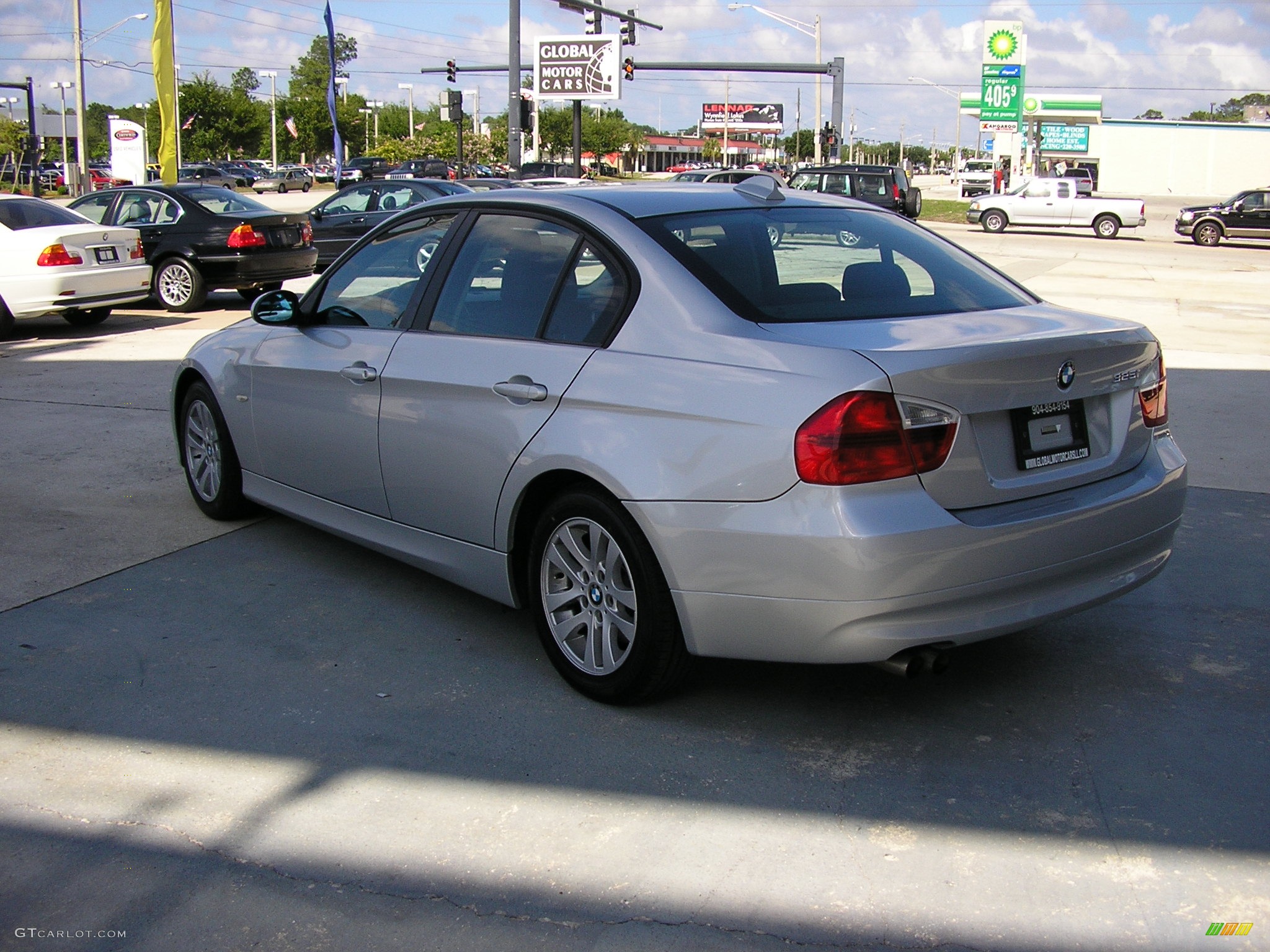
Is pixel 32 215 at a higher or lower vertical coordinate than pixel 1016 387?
higher

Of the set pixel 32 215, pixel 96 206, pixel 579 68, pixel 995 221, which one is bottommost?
pixel 32 215

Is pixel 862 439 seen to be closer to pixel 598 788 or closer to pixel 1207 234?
pixel 598 788

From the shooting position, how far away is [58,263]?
13102 mm

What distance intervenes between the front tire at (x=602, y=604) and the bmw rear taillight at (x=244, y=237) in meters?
12.3

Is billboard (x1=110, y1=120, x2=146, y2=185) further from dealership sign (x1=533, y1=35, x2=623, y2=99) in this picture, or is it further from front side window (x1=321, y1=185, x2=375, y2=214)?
front side window (x1=321, y1=185, x2=375, y2=214)

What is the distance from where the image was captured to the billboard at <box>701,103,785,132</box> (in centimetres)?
12744

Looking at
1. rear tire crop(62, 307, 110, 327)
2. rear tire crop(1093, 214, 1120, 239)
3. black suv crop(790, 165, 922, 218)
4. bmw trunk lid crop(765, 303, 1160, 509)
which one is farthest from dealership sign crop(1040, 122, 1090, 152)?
bmw trunk lid crop(765, 303, 1160, 509)

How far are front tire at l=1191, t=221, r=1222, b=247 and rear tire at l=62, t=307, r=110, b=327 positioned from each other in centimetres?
2920

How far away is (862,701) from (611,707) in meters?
0.83

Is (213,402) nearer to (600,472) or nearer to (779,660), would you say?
(600,472)

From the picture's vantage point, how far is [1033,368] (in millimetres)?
3561

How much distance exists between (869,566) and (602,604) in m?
0.98

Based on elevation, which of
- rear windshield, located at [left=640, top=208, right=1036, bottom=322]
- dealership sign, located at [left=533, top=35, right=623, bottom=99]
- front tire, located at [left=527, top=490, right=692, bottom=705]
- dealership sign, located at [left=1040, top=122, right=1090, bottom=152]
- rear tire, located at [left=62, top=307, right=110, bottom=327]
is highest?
dealership sign, located at [left=1040, top=122, right=1090, bottom=152]

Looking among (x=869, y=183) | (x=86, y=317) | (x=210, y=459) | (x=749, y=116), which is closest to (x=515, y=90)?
(x=869, y=183)
